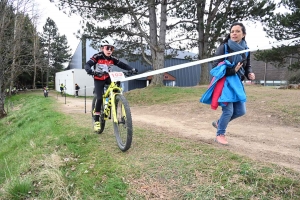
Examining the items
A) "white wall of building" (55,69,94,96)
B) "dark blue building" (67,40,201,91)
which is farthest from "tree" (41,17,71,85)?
"white wall of building" (55,69,94,96)

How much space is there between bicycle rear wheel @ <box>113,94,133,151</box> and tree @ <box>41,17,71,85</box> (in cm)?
5344

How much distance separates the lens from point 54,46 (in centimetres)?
5503

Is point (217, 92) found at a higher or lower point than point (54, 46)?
lower

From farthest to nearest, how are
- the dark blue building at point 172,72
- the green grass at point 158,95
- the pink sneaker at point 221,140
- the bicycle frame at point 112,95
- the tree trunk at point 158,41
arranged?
the dark blue building at point 172,72 < the tree trunk at point 158,41 < the green grass at point 158,95 < the bicycle frame at point 112,95 < the pink sneaker at point 221,140

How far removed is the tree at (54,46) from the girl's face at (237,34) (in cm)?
5430

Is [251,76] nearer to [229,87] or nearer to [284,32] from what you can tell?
[229,87]

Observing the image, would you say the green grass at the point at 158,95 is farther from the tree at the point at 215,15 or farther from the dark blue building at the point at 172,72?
the dark blue building at the point at 172,72

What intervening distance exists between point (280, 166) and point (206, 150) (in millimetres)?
929

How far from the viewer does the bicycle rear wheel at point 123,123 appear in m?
3.39

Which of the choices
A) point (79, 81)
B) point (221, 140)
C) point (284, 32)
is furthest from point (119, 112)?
point (79, 81)

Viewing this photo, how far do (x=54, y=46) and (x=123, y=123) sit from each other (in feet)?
187

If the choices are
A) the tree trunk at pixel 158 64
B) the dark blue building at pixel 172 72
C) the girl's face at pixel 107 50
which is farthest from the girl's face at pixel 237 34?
the dark blue building at pixel 172 72

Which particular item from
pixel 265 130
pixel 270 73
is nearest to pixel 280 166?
pixel 265 130

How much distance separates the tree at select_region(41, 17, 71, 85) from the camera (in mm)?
53656
